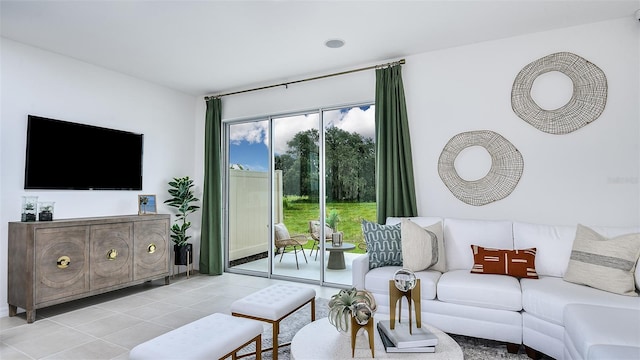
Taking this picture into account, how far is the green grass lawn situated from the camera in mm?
4258

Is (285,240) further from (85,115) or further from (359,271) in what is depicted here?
(85,115)

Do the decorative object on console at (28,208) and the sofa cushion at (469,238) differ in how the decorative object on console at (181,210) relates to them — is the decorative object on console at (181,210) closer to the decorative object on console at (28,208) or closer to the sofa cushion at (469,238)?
the decorative object on console at (28,208)

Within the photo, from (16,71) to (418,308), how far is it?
4325mm

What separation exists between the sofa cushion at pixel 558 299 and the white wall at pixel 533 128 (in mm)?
1053

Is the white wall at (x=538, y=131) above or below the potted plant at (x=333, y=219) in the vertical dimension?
above

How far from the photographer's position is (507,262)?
2807 mm

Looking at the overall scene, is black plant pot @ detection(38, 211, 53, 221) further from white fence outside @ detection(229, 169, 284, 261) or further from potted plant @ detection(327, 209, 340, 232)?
potted plant @ detection(327, 209, 340, 232)

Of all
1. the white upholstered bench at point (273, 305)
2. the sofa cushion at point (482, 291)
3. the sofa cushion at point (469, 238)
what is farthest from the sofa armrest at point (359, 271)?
the sofa cushion at point (469, 238)

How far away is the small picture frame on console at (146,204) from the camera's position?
4.55 m

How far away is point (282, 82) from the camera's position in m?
4.78

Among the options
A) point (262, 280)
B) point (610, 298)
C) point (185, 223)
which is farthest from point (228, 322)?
point (185, 223)

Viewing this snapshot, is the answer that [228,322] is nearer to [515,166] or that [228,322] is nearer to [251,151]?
[515,166]

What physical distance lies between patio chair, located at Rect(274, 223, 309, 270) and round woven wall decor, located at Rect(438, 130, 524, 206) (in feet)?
6.82

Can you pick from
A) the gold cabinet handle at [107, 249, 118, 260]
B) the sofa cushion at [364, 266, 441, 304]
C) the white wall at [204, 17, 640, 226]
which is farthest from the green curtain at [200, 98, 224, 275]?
the sofa cushion at [364, 266, 441, 304]
